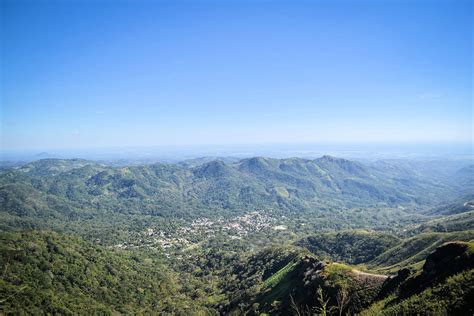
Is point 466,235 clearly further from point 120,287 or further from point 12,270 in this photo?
point 12,270

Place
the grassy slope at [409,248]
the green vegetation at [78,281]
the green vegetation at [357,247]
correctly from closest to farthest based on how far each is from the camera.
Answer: the green vegetation at [78,281], the grassy slope at [409,248], the green vegetation at [357,247]

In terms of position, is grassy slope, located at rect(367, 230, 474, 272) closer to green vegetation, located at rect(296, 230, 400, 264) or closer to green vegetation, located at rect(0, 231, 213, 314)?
green vegetation, located at rect(296, 230, 400, 264)

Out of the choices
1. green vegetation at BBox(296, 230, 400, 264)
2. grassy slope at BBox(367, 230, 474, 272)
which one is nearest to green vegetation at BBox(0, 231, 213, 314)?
grassy slope at BBox(367, 230, 474, 272)

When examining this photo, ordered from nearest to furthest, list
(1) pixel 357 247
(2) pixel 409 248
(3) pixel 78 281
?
1. (3) pixel 78 281
2. (2) pixel 409 248
3. (1) pixel 357 247

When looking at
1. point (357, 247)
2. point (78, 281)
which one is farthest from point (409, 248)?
point (78, 281)

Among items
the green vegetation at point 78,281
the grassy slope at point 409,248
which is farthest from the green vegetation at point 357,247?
the green vegetation at point 78,281

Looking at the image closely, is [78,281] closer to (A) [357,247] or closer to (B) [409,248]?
(A) [357,247]

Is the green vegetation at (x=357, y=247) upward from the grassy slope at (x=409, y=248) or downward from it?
downward

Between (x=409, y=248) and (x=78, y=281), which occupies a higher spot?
(x=409, y=248)

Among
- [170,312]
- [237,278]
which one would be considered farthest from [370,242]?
[170,312]

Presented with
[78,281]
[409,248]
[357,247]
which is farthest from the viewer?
[357,247]

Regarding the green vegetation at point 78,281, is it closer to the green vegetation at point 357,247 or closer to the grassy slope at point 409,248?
the grassy slope at point 409,248
